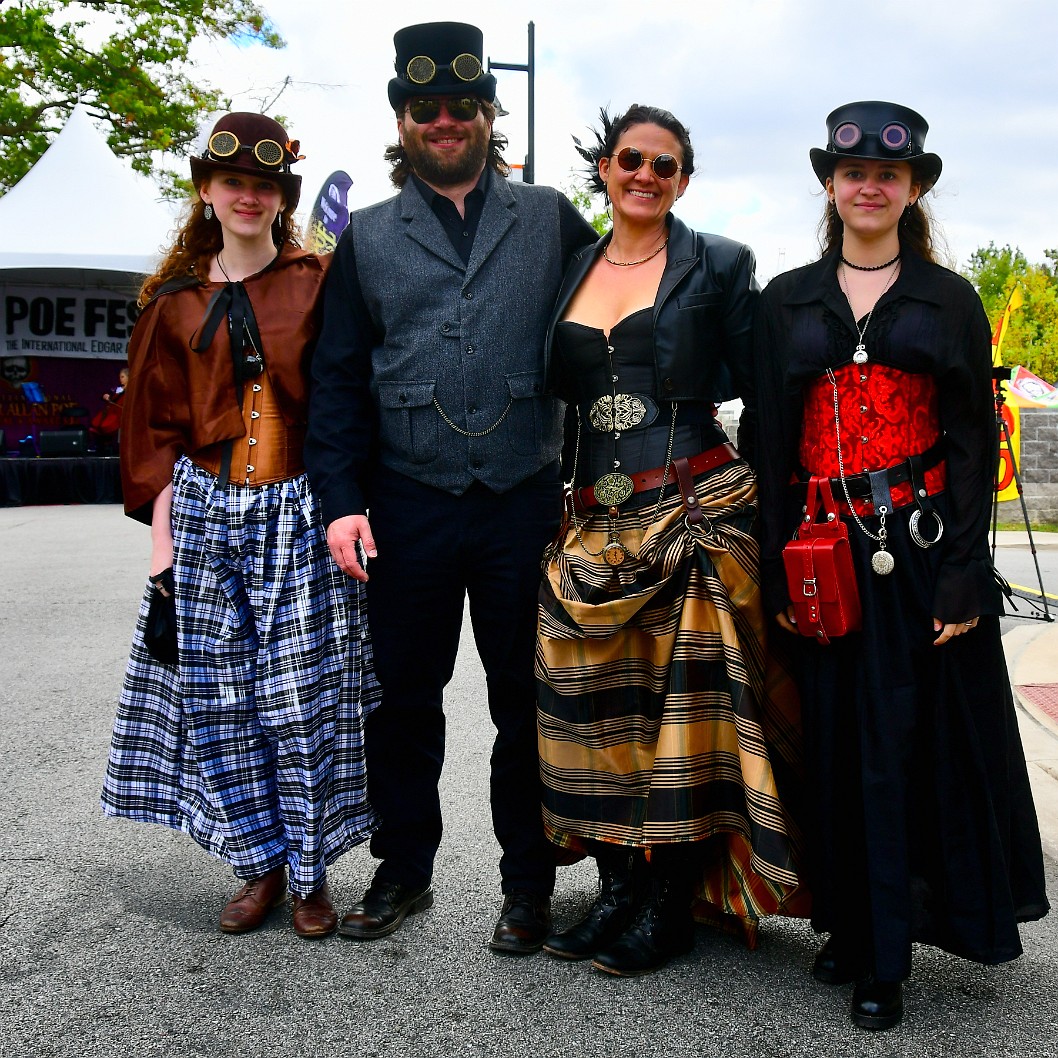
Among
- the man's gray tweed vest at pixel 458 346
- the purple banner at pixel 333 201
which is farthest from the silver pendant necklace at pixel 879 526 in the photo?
the purple banner at pixel 333 201

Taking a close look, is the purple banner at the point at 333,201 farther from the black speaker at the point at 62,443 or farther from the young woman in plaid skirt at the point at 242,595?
the young woman in plaid skirt at the point at 242,595

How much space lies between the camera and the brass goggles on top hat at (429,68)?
2785mm

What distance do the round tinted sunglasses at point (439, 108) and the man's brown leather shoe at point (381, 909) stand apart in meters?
2.07

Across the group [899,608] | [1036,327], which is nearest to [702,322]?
[899,608]

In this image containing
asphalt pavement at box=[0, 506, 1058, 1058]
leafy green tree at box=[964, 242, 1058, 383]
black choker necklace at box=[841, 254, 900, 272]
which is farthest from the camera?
leafy green tree at box=[964, 242, 1058, 383]

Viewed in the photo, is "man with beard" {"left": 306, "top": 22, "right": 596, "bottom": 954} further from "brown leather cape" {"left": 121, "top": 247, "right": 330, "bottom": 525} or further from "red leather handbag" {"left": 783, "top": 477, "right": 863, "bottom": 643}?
"red leather handbag" {"left": 783, "top": 477, "right": 863, "bottom": 643}

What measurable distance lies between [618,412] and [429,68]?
3.36 feet

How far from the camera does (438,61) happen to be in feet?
9.18

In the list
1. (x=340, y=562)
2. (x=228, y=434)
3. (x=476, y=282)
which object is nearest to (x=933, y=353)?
(x=476, y=282)

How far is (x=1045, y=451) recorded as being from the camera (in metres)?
16.4

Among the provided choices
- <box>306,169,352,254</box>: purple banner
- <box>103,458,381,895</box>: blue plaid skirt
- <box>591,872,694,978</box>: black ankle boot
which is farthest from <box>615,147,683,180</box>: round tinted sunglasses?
<box>306,169,352,254</box>: purple banner

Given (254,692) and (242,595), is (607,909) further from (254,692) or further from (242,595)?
(242,595)

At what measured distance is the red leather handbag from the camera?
2.39 meters

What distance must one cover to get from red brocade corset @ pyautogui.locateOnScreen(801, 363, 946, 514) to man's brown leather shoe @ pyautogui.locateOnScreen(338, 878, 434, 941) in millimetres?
1577
